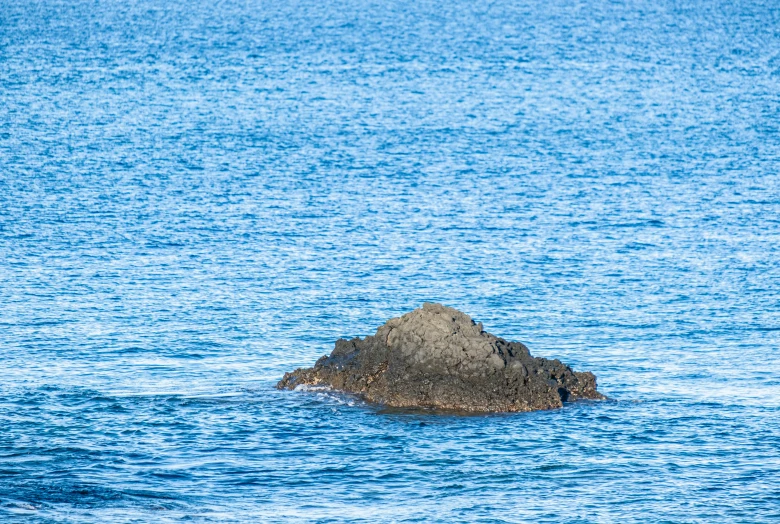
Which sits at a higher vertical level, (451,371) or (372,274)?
(372,274)

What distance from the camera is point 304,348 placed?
7031 cm

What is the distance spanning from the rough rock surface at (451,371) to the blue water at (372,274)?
1.26 meters

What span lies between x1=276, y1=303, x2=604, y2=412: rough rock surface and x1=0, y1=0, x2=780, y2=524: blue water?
49.7 inches

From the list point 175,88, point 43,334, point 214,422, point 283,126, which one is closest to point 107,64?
point 175,88

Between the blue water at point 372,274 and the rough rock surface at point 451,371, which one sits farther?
the rough rock surface at point 451,371

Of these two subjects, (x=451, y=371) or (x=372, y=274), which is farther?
(x=372, y=274)

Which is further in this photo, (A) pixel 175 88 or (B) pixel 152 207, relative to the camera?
(A) pixel 175 88

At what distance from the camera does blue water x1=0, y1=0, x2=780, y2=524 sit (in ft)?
164

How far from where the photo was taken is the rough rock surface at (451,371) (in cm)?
5753

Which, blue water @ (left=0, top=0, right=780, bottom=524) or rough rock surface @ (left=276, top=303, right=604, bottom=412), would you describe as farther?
rough rock surface @ (left=276, top=303, right=604, bottom=412)

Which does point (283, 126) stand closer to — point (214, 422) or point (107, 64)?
point (107, 64)

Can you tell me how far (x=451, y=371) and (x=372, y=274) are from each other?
3108cm

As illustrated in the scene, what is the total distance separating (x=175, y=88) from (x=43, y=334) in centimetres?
9853

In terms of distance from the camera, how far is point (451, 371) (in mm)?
57688
